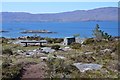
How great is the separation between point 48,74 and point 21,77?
940 mm

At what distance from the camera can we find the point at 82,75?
12.2m

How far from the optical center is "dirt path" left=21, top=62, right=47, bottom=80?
12.1 meters

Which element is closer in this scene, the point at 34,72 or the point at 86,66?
the point at 34,72

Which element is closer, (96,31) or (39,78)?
(39,78)

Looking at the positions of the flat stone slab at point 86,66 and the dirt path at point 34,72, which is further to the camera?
the flat stone slab at point 86,66

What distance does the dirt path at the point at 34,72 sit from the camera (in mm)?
12148

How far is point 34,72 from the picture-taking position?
12852 mm

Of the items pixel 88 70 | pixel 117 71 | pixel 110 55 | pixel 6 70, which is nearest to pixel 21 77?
pixel 6 70

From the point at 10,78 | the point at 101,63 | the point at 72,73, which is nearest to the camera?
the point at 10,78

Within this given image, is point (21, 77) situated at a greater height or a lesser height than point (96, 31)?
lesser

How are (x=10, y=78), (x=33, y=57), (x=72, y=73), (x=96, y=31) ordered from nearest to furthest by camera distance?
(x=10, y=78), (x=72, y=73), (x=33, y=57), (x=96, y=31)

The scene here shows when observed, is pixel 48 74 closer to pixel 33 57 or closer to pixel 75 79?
pixel 75 79

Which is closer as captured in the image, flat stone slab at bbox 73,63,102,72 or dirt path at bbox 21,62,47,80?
dirt path at bbox 21,62,47,80

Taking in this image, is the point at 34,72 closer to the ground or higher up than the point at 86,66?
closer to the ground
